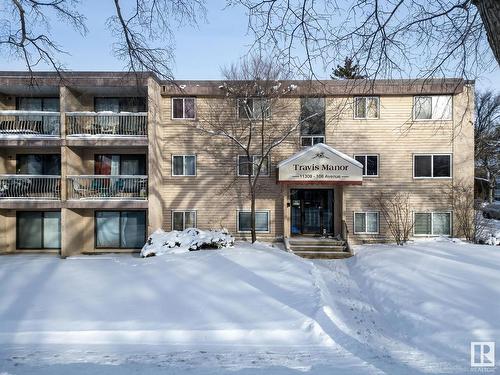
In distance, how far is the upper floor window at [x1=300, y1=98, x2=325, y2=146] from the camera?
16.1 m

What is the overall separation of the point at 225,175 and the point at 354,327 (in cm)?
1029

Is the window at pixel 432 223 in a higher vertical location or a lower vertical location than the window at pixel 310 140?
lower

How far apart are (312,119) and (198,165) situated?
17.8 feet

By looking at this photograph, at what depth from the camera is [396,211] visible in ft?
51.7

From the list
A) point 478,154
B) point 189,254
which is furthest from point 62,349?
point 478,154

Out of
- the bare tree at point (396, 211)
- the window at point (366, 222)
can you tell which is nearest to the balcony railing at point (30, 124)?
the window at point (366, 222)

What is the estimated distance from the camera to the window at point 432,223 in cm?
1588

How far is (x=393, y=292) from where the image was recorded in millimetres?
9031

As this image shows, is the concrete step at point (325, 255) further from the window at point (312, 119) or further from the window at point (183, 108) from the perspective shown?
the window at point (183, 108)

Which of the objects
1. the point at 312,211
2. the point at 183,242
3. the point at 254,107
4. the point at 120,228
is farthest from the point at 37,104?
the point at 312,211

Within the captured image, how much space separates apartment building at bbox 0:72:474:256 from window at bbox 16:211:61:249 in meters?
0.04

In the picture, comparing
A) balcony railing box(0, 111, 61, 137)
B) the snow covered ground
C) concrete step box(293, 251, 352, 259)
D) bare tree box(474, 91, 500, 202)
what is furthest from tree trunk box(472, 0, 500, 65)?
bare tree box(474, 91, 500, 202)

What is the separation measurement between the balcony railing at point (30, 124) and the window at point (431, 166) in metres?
15.3

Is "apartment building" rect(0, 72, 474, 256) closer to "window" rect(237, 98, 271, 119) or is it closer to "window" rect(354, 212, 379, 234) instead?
"window" rect(354, 212, 379, 234)
